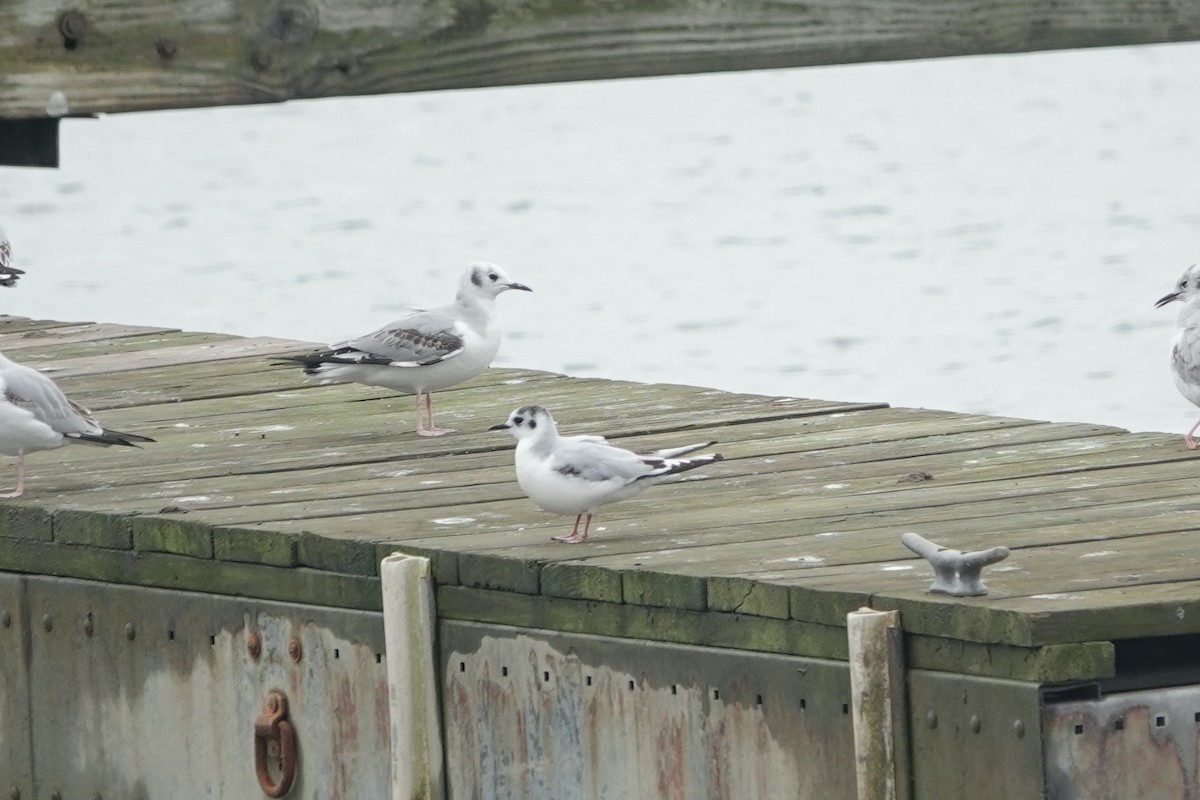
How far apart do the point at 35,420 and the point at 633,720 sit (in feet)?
7.51

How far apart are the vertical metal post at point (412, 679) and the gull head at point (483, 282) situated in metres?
2.47

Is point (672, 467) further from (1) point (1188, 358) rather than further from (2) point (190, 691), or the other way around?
(1) point (1188, 358)

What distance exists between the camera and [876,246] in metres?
28.5

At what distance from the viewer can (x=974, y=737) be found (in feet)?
16.6

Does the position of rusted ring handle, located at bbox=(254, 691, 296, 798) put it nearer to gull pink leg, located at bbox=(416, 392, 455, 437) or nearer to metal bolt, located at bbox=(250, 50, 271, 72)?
gull pink leg, located at bbox=(416, 392, 455, 437)

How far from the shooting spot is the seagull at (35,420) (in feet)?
23.7

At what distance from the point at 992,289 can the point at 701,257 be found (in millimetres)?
4072

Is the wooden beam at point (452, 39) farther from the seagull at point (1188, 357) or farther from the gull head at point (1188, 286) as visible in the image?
the gull head at point (1188, 286)

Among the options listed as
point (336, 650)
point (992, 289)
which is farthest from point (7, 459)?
point (992, 289)

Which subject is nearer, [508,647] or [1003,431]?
[508,647]

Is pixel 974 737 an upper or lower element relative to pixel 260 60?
lower

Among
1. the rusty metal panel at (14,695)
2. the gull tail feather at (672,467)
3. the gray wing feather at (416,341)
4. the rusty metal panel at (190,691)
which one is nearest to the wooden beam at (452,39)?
the gull tail feather at (672,467)

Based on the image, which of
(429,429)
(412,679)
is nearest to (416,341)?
(429,429)

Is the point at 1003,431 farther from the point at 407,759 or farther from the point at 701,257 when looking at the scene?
the point at 701,257
